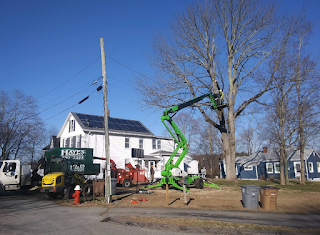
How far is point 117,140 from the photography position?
1265 inches

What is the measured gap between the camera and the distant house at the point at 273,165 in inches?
1453

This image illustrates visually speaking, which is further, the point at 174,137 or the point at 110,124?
the point at 110,124

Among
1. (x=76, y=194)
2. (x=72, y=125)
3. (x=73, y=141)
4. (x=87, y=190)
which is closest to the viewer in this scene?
(x=76, y=194)

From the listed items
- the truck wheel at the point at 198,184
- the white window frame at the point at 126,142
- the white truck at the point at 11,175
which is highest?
the white window frame at the point at 126,142

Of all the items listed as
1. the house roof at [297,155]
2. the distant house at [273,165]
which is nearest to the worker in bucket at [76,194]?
the distant house at [273,165]

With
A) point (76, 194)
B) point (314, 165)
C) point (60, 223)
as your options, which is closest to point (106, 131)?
point (76, 194)

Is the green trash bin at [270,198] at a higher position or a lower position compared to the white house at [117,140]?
lower

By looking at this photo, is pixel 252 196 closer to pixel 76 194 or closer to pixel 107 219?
pixel 107 219

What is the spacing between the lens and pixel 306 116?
25.5m

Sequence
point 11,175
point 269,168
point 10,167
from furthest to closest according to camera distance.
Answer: point 269,168 < point 10,167 < point 11,175

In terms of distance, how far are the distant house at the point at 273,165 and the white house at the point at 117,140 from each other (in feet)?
33.0

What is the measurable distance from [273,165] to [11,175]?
32.6m

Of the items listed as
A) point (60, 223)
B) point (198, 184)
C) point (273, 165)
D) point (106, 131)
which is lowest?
point (60, 223)

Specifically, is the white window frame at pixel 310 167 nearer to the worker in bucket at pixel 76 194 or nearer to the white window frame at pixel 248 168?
the white window frame at pixel 248 168
